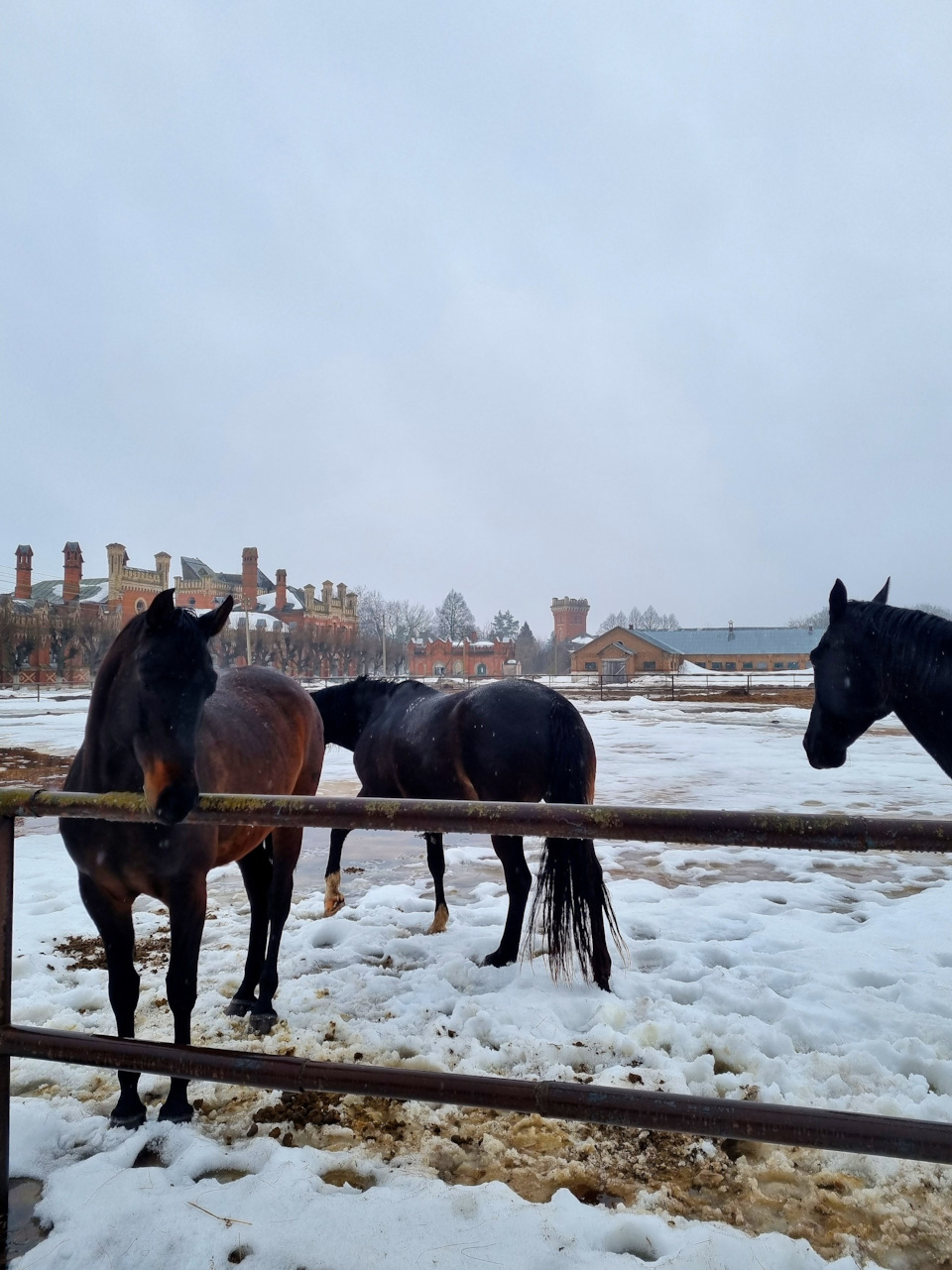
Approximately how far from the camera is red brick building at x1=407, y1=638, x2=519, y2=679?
7662 centimetres

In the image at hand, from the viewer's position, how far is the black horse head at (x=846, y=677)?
348 cm

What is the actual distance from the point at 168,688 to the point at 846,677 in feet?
10.1

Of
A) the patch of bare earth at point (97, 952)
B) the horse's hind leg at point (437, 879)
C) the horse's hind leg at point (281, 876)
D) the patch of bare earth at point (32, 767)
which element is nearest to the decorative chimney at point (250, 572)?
the patch of bare earth at point (32, 767)

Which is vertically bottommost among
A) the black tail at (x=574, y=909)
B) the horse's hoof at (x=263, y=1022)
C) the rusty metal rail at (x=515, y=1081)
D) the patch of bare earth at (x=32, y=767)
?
the patch of bare earth at (x=32, y=767)

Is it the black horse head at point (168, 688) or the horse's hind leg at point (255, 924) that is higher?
the black horse head at point (168, 688)

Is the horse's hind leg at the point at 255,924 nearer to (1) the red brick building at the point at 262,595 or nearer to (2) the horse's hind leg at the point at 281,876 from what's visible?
(2) the horse's hind leg at the point at 281,876

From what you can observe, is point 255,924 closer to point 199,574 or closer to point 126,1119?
point 126,1119

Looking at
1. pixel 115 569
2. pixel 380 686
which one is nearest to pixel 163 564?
pixel 115 569

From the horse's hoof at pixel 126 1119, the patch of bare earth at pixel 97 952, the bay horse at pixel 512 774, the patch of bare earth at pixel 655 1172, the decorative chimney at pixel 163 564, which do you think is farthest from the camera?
the decorative chimney at pixel 163 564

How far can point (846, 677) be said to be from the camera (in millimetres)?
3557

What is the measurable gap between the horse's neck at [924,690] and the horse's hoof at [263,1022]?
10.7 ft

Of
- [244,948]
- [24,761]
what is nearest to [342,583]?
[24,761]

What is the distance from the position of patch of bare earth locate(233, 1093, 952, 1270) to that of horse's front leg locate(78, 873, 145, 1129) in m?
0.46

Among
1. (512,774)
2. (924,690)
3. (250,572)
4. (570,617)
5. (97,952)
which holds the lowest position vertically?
(97,952)
